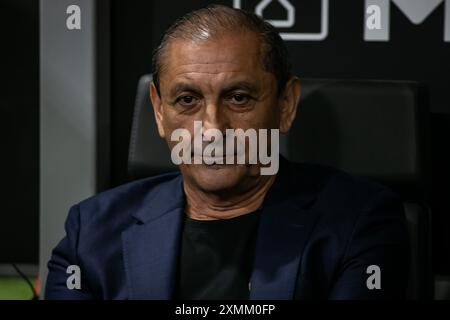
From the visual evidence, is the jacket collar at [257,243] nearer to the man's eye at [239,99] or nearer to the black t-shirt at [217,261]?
the black t-shirt at [217,261]

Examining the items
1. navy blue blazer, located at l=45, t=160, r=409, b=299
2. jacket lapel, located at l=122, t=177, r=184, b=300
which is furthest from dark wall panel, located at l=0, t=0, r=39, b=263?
jacket lapel, located at l=122, t=177, r=184, b=300

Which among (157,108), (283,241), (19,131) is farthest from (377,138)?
(19,131)

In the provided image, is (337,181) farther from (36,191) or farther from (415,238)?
(36,191)

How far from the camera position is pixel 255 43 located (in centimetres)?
110

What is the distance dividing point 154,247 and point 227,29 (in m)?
→ 0.37

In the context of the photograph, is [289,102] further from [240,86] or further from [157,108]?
[157,108]

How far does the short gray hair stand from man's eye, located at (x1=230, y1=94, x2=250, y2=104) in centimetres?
6

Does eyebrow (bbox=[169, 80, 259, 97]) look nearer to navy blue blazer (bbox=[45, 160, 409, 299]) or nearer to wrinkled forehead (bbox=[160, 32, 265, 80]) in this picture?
wrinkled forehead (bbox=[160, 32, 265, 80])

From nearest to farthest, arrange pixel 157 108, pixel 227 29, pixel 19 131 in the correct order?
pixel 227 29 → pixel 157 108 → pixel 19 131

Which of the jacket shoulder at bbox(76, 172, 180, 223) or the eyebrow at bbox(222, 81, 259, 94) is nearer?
the eyebrow at bbox(222, 81, 259, 94)

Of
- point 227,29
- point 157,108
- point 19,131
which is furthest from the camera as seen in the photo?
point 19,131

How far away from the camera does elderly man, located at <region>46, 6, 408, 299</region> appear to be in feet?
3.62

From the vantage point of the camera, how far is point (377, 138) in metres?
1.25
